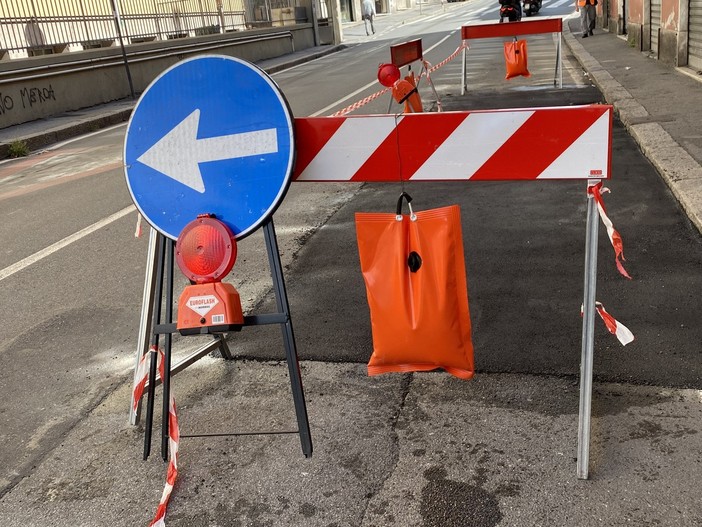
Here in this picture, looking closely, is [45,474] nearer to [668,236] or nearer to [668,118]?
[668,236]

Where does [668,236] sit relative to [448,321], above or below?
below

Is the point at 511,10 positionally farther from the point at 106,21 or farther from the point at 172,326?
the point at 172,326

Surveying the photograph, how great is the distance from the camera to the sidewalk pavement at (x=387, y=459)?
262cm

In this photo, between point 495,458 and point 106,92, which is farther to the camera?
point 106,92

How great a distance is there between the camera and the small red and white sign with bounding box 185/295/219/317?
274 centimetres

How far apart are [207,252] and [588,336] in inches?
58.5

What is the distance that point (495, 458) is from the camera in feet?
9.47

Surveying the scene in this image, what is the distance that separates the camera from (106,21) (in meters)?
20.9

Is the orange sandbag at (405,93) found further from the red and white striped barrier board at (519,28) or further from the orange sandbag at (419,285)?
the orange sandbag at (419,285)

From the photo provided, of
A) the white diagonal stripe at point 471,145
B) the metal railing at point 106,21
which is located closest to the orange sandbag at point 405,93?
the white diagonal stripe at point 471,145

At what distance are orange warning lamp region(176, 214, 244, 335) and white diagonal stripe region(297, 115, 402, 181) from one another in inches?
19.8

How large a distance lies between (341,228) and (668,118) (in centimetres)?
504

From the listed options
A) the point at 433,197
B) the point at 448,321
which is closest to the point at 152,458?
the point at 448,321

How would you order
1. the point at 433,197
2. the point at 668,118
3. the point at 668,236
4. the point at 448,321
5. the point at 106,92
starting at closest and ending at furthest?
the point at 448,321 < the point at 668,236 < the point at 433,197 < the point at 668,118 < the point at 106,92
